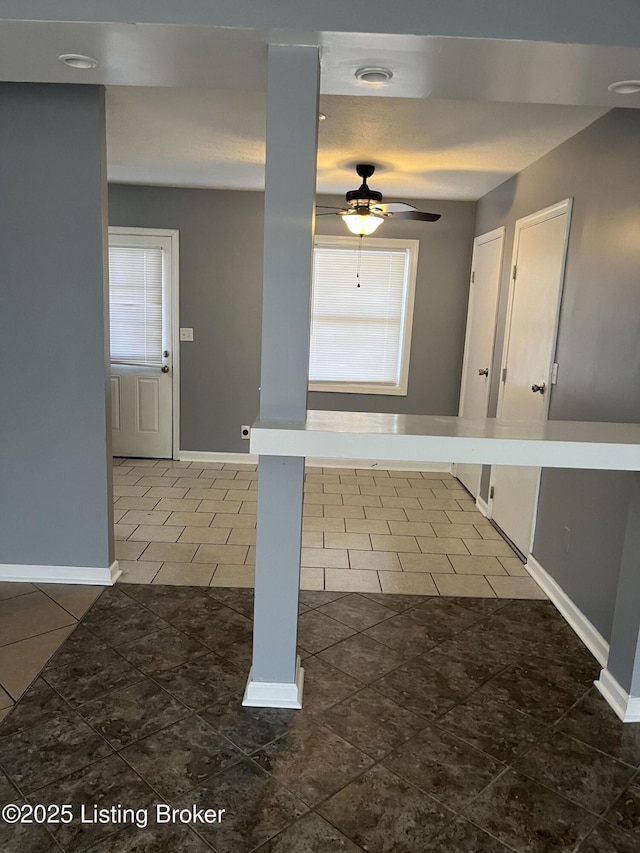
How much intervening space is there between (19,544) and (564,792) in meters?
2.56

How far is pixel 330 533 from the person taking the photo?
12.7ft

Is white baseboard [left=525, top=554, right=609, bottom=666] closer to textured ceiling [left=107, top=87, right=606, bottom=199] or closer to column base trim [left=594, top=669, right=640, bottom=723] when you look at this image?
column base trim [left=594, top=669, right=640, bottom=723]

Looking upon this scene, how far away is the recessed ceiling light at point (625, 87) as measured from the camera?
75.9 inches

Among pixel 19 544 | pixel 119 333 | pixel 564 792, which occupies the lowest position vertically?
pixel 564 792

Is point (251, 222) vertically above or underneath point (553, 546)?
above

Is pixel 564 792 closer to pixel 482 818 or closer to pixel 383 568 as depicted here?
pixel 482 818

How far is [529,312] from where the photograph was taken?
3639 mm

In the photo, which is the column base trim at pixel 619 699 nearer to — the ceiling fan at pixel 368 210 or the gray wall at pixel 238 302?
the ceiling fan at pixel 368 210

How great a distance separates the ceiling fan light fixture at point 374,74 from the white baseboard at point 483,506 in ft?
10.0

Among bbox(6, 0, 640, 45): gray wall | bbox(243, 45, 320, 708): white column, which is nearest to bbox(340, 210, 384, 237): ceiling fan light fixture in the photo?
bbox(243, 45, 320, 708): white column

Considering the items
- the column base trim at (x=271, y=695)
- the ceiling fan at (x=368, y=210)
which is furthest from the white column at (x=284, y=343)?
the ceiling fan at (x=368, y=210)

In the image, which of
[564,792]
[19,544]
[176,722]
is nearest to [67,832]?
[176,722]

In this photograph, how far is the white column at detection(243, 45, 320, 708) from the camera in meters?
1.85

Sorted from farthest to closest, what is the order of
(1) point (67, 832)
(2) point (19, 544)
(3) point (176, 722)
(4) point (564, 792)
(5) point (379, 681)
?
(2) point (19, 544) < (5) point (379, 681) < (3) point (176, 722) < (4) point (564, 792) < (1) point (67, 832)
